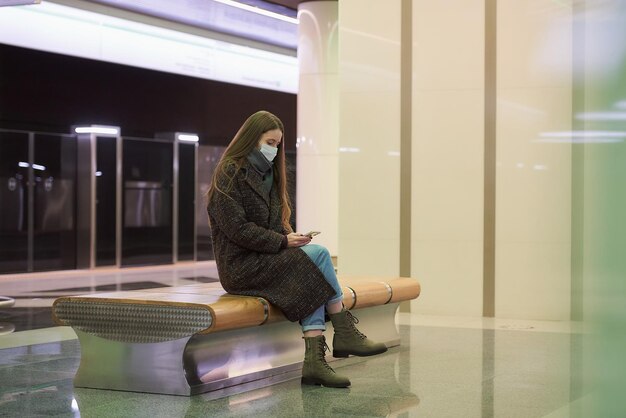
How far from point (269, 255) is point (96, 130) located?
12.6m

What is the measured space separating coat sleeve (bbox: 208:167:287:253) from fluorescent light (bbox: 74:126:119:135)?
40.3ft

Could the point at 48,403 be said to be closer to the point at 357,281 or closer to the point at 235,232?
the point at 235,232

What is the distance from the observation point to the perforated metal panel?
14.8ft

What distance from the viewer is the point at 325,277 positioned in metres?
5.01

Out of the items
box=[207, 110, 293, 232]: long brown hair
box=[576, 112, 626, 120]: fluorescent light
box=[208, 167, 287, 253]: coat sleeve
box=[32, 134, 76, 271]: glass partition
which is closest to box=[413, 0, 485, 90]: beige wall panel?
box=[207, 110, 293, 232]: long brown hair

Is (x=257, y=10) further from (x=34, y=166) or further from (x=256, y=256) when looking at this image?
(x=256, y=256)

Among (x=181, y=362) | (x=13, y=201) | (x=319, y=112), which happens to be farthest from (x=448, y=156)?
(x=13, y=201)

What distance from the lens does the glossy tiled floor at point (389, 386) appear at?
4277 millimetres

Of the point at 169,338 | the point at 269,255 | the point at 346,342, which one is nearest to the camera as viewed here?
the point at 169,338

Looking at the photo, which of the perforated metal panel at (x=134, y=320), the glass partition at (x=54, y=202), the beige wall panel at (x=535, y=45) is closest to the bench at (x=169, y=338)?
the perforated metal panel at (x=134, y=320)

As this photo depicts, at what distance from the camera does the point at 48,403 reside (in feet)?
14.5

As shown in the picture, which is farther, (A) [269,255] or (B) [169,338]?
(A) [269,255]

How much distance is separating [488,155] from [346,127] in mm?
1502

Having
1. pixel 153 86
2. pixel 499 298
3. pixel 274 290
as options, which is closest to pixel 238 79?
pixel 153 86
